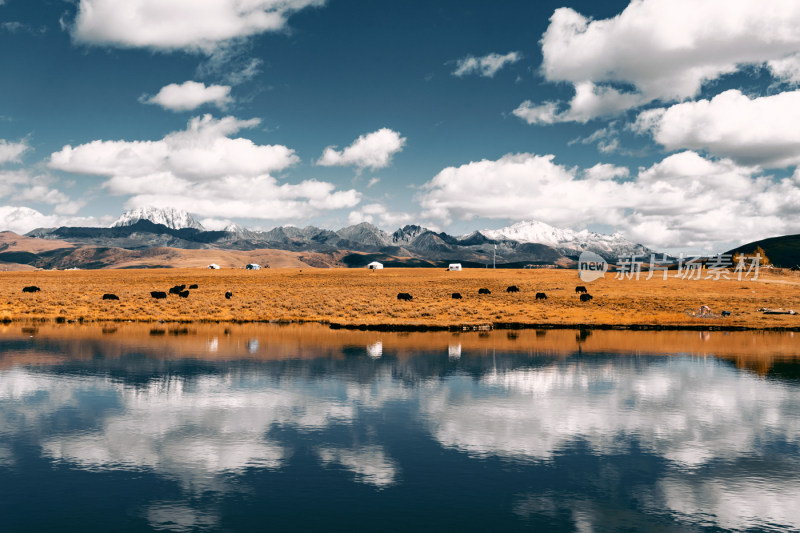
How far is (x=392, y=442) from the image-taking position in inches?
869

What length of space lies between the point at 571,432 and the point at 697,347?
3027 centimetres

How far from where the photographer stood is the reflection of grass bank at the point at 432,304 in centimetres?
6456

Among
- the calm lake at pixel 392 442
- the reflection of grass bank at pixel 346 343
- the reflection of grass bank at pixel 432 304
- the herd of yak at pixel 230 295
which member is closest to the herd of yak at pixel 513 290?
the herd of yak at pixel 230 295

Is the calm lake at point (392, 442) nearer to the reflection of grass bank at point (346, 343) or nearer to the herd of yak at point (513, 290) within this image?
the reflection of grass bank at point (346, 343)

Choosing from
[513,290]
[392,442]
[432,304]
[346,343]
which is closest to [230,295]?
[432,304]

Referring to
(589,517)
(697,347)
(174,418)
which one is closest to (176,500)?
(174,418)

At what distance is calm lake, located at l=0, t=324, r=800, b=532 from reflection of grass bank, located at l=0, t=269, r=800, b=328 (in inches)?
929

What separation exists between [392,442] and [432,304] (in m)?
56.5

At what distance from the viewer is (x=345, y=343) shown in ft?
156

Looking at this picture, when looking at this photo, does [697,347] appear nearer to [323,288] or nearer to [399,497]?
[399,497]

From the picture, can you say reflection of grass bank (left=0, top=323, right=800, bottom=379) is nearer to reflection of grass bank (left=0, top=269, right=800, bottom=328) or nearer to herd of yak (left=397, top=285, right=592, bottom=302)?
reflection of grass bank (left=0, top=269, right=800, bottom=328)

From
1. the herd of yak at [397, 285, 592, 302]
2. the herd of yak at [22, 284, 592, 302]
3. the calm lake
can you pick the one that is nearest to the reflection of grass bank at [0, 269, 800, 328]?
the herd of yak at [22, 284, 592, 302]

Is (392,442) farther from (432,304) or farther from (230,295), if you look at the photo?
(230,295)

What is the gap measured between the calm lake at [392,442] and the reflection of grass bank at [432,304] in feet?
77.4
